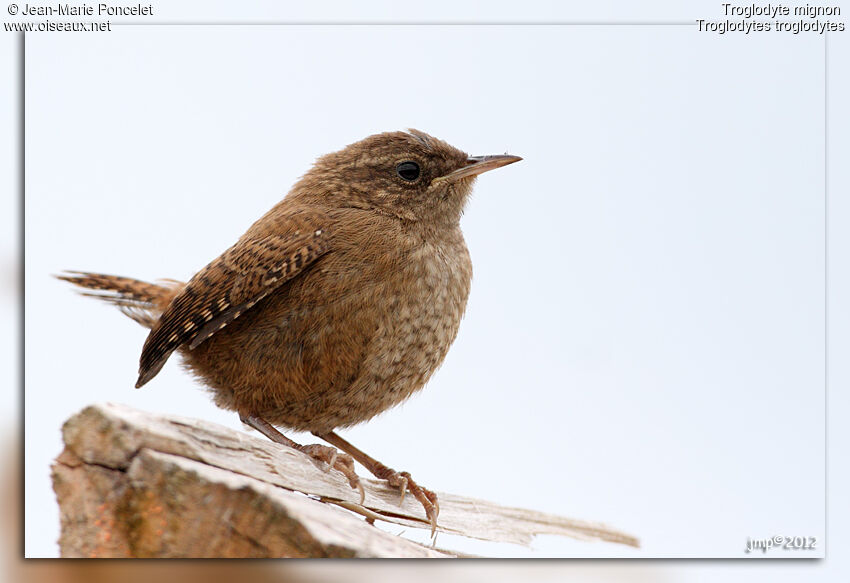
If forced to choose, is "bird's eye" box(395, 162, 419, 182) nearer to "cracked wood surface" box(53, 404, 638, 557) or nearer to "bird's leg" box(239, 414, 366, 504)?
"bird's leg" box(239, 414, 366, 504)

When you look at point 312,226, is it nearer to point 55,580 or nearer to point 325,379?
point 325,379

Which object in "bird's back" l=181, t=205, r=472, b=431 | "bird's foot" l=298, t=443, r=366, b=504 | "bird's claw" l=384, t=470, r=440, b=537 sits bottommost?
"bird's claw" l=384, t=470, r=440, b=537

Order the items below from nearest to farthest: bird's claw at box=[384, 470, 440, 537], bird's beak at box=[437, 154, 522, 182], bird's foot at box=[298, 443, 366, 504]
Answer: bird's foot at box=[298, 443, 366, 504], bird's claw at box=[384, 470, 440, 537], bird's beak at box=[437, 154, 522, 182]

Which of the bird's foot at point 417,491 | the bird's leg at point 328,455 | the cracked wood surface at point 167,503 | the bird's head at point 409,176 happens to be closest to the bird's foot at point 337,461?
the bird's leg at point 328,455

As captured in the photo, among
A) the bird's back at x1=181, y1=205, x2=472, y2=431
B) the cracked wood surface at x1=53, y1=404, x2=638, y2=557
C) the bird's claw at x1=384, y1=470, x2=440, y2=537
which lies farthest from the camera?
the bird's claw at x1=384, y1=470, x2=440, y2=537

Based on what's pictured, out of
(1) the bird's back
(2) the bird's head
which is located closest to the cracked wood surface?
(1) the bird's back

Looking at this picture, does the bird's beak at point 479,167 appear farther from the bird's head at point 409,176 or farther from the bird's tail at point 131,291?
the bird's tail at point 131,291

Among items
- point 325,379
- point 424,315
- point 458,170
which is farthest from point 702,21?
point 325,379

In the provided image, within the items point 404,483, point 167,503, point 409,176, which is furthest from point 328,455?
point 409,176
